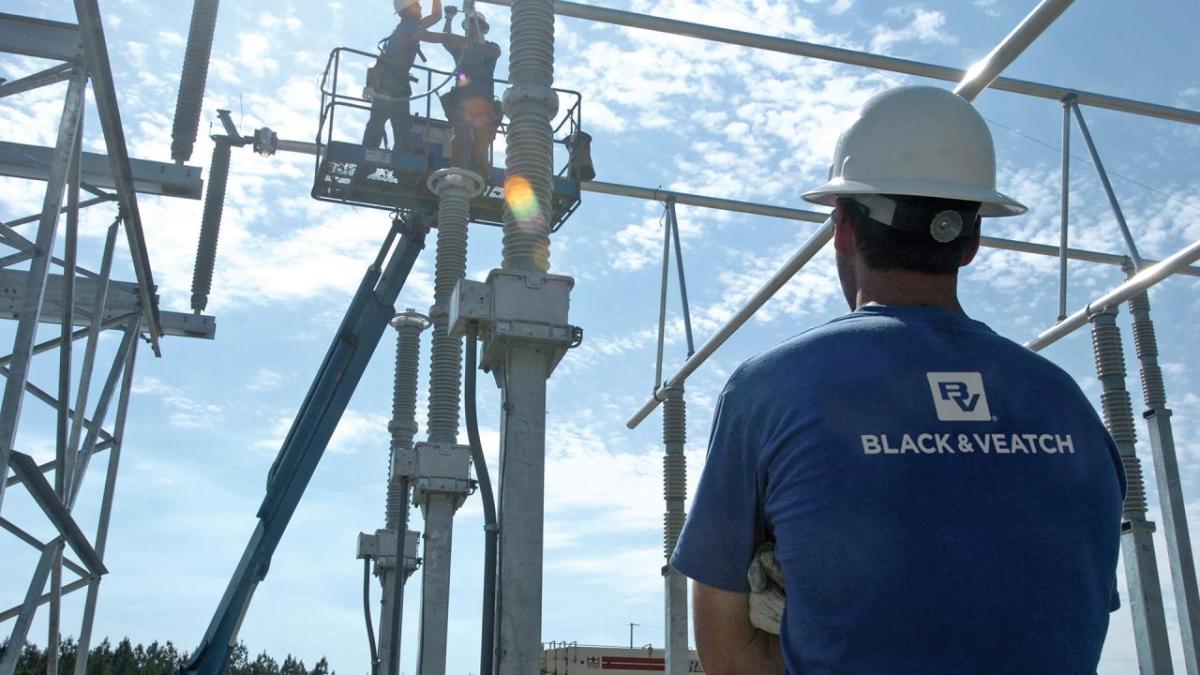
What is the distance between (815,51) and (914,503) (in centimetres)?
861

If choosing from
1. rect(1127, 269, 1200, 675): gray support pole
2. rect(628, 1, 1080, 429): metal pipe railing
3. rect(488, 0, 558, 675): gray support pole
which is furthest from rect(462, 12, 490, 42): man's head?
rect(1127, 269, 1200, 675): gray support pole

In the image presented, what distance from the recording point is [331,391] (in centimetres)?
1275

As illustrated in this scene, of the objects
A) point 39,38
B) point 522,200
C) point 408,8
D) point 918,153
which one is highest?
point 408,8

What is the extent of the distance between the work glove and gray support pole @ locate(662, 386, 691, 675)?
9.71 metres

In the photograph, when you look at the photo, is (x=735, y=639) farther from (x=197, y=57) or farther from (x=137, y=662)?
(x=137, y=662)

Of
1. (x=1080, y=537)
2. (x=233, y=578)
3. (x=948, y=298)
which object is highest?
(x=233, y=578)

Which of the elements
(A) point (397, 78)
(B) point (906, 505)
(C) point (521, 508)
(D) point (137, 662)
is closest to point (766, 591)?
(B) point (906, 505)

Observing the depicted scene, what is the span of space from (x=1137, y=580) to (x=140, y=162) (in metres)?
9.34

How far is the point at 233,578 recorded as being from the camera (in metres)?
12.0

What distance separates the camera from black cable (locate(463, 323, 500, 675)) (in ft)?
16.5

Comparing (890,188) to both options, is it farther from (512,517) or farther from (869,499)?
(512,517)

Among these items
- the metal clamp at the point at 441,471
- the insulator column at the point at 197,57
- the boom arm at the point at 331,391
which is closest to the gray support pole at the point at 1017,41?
the insulator column at the point at 197,57

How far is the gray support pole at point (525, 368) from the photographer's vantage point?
507 centimetres

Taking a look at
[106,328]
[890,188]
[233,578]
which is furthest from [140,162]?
[890,188]
